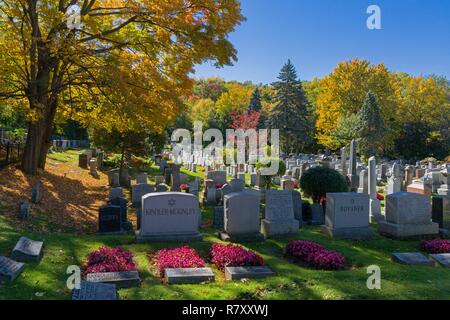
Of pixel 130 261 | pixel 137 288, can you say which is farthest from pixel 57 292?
pixel 130 261

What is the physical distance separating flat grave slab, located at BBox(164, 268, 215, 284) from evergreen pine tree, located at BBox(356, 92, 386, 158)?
37353 millimetres

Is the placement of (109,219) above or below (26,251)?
above

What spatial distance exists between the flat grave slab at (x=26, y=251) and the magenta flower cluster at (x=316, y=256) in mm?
5551

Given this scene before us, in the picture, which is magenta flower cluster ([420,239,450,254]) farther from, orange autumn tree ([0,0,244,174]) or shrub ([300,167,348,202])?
orange autumn tree ([0,0,244,174])

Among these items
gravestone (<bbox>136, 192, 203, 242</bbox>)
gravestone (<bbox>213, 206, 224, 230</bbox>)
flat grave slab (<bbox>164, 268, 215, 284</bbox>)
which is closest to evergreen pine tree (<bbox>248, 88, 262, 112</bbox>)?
gravestone (<bbox>213, 206, 224, 230</bbox>)

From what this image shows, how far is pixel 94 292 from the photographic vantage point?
6.10 metres

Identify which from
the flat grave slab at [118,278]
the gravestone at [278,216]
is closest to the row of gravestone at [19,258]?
the flat grave slab at [118,278]

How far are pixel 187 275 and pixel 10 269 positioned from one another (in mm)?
3086

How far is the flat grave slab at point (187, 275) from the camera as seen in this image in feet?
24.2

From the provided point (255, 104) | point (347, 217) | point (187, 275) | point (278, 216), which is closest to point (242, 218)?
point (278, 216)

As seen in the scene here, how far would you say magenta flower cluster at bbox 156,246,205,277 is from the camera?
26.7 feet

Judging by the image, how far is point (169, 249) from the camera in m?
9.32


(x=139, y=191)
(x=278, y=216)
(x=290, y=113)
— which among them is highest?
(x=290, y=113)

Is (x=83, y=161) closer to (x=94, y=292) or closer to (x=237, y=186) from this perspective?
(x=237, y=186)
